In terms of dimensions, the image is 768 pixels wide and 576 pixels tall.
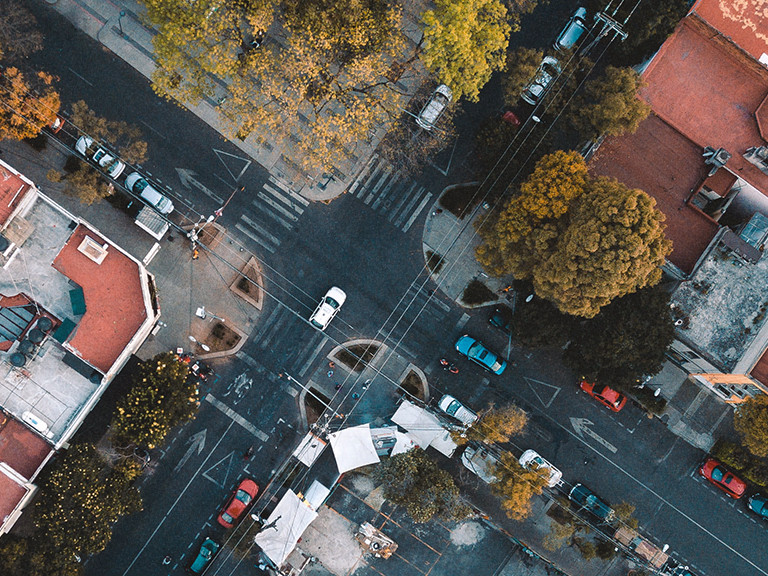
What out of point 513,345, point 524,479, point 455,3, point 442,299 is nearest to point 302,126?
point 455,3

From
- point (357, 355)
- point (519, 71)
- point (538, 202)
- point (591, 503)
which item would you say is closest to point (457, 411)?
point (357, 355)

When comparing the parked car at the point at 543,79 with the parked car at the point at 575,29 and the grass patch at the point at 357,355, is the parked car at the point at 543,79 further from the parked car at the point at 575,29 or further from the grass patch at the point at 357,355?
the grass patch at the point at 357,355

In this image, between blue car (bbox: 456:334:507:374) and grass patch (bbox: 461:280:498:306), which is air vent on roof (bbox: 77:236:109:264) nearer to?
grass patch (bbox: 461:280:498:306)

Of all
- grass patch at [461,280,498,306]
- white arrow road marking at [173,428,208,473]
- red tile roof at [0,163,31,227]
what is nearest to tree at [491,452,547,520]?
grass patch at [461,280,498,306]

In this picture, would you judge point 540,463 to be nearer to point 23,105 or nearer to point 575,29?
point 575,29

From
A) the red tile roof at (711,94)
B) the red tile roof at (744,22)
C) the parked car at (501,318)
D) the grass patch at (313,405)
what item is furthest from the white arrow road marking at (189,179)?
the red tile roof at (744,22)
